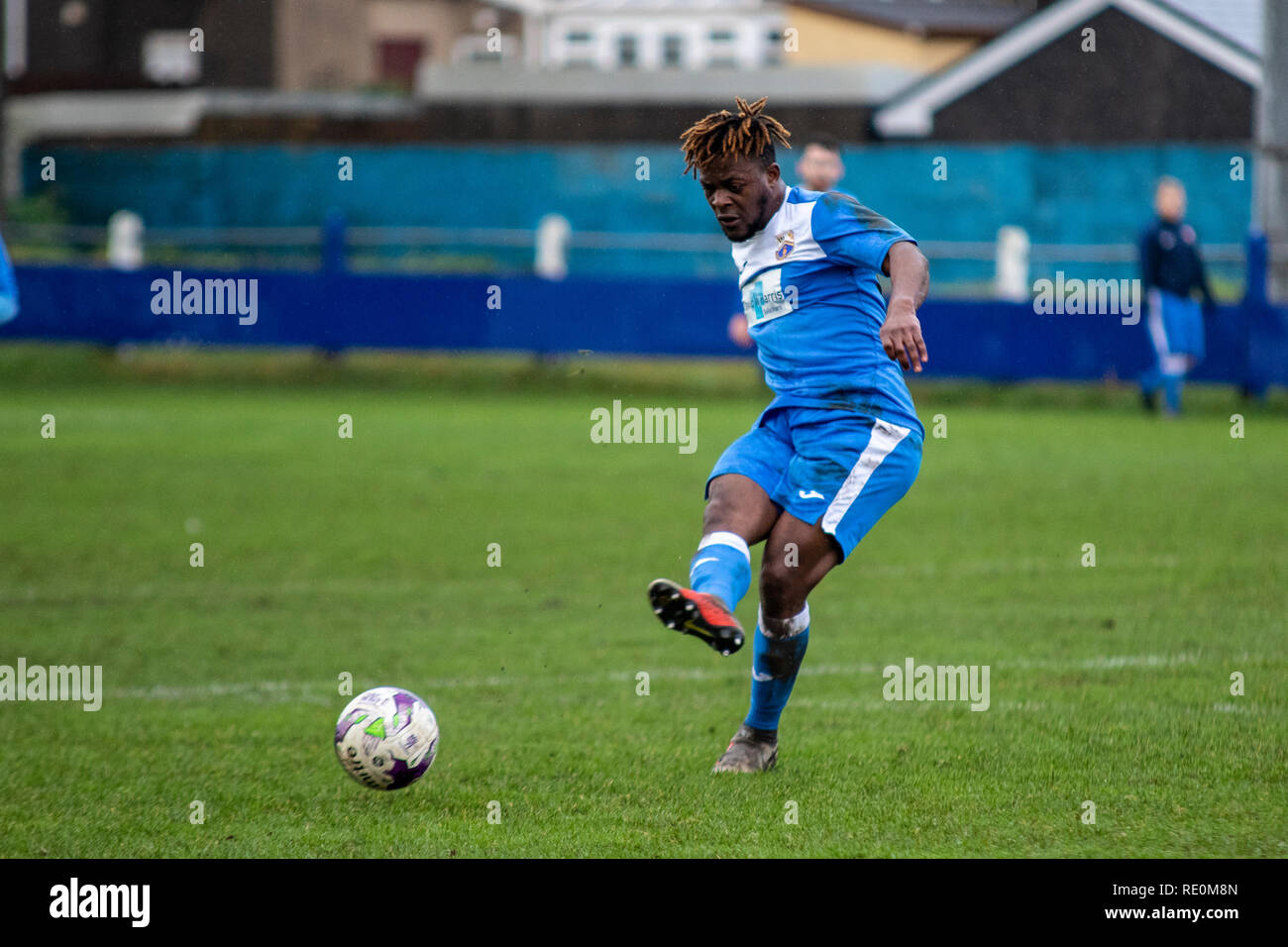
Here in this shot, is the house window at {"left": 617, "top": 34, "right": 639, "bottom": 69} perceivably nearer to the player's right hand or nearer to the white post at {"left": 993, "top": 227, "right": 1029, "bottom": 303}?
the white post at {"left": 993, "top": 227, "right": 1029, "bottom": 303}

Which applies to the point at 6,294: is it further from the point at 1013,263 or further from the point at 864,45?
the point at 864,45

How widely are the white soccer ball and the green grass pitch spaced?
0.34ft

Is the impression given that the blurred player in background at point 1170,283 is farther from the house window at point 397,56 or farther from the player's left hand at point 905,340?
the house window at point 397,56

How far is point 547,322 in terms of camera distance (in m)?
20.3

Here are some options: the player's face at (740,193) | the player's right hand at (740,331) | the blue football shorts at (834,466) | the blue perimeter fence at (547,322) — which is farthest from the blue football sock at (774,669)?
the blue perimeter fence at (547,322)

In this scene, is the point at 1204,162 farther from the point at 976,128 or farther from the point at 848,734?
the point at 848,734

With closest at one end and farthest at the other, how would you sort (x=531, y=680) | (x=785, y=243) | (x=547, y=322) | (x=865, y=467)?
(x=865, y=467), (x=785, y=243), (x=531, y=680), (x=547, y=322)

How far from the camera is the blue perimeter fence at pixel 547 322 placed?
61.8ft

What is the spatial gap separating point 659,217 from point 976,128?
5588 mm

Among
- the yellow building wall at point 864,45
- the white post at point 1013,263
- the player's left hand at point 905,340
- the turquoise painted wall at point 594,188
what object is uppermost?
the yellow building wall at point 864,45

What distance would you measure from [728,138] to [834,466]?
41.8 inches

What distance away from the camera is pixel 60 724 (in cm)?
646

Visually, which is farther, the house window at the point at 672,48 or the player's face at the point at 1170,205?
the house window at the point at 672,48

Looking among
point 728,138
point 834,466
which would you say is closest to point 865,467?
point 834,466
